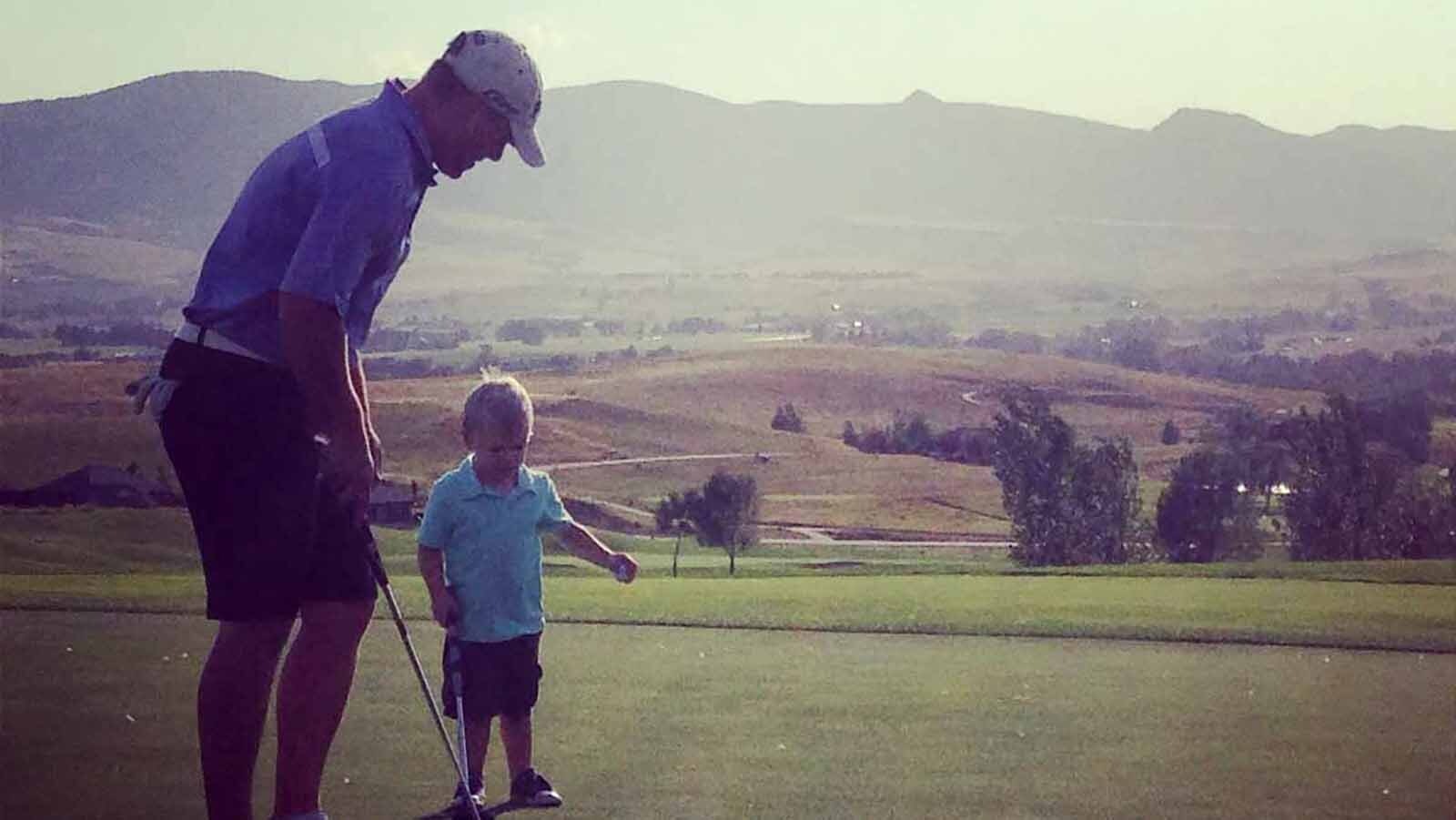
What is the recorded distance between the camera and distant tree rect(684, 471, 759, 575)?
11.6 m

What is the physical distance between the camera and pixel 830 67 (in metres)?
12.1

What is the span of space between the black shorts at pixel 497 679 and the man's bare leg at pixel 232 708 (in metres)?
0.68

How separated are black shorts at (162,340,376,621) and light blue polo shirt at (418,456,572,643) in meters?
0.78

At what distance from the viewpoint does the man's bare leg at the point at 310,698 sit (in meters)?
3.00

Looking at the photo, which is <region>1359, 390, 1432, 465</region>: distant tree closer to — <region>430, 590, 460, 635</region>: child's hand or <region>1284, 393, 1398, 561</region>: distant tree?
<region>1284, 393, 1398, 561</region>: distant tree

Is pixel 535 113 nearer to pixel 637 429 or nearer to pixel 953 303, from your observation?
pixel 637 429

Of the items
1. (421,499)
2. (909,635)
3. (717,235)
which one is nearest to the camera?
(909,635)

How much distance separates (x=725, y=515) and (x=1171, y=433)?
3.96 m

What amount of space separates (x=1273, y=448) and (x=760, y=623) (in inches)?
282

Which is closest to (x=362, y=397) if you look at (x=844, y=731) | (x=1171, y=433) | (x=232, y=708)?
(x=232, y=708)

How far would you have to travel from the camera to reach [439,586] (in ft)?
12.1

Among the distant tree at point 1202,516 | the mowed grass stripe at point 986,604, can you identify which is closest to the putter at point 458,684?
the mowed grass stripe at point 986,604

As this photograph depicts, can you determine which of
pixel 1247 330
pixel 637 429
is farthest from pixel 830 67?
pixel 1247 330

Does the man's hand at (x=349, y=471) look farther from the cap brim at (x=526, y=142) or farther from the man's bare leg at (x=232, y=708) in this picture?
the cap brim at (x=526, y=142)
